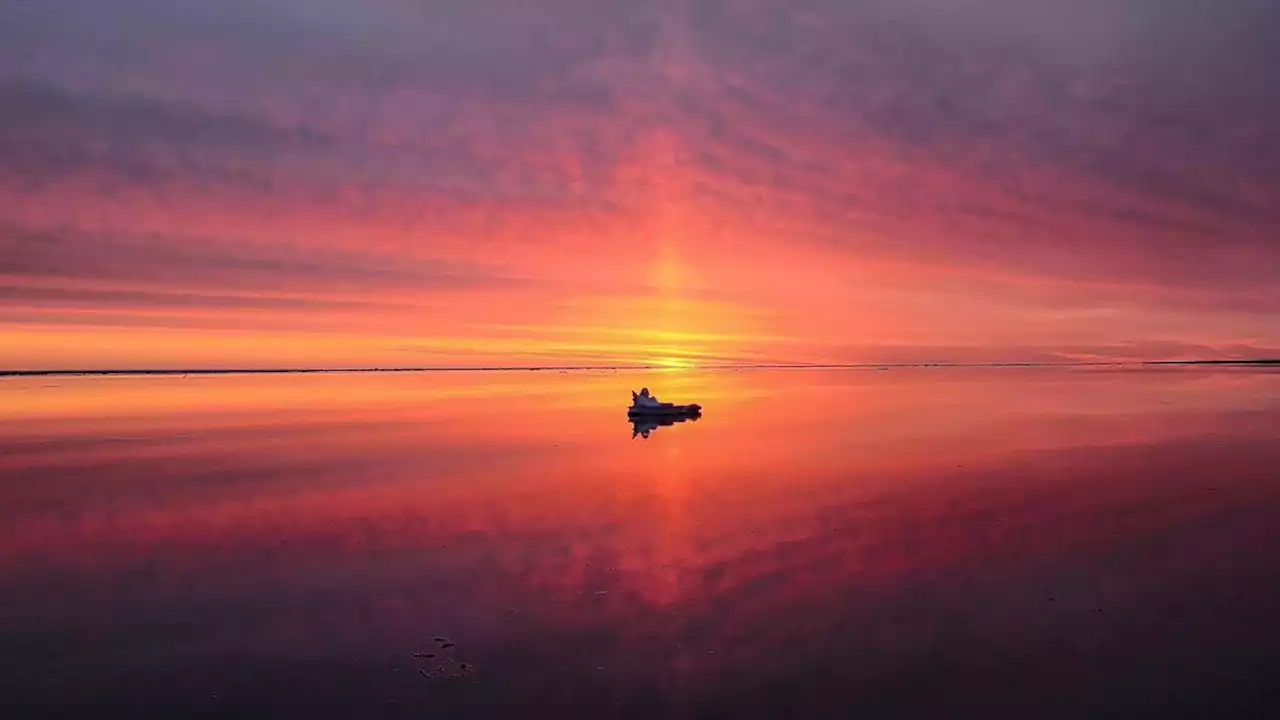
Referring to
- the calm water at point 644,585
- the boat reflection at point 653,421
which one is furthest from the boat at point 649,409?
the calm water at point 644,585

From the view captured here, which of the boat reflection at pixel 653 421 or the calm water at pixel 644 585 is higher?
the boat reflection at pixel 653 421

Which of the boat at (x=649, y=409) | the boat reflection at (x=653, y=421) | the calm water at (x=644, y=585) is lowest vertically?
the calm water at (x=644, y=585)

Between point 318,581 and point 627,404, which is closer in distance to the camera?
point 318,581

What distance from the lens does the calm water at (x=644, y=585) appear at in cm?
1121

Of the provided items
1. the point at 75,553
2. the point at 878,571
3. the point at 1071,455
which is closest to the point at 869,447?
the point at 1071,455

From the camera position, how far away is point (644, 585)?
53.1 ft

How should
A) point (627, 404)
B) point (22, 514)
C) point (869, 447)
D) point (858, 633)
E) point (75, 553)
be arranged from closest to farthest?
1. point (858, 633)
2. point (75, 553)
3. point (22, 514)
4. point (869, 447)
5. point (627, 404)

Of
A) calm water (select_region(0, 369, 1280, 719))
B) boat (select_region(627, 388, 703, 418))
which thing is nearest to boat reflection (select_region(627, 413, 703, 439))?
boat (select_region(627, 388, 703, 418))

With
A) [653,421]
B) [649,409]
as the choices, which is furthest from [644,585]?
[649,409]

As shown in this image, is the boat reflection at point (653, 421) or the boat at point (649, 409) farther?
the boat at point (649, 409)

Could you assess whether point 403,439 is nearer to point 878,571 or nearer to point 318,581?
point 318,581

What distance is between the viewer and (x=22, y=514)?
74.7ft

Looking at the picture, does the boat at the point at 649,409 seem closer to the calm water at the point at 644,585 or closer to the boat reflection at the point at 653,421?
the boat reflection at the point at 653,421

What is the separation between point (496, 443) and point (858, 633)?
2998 centimetres
